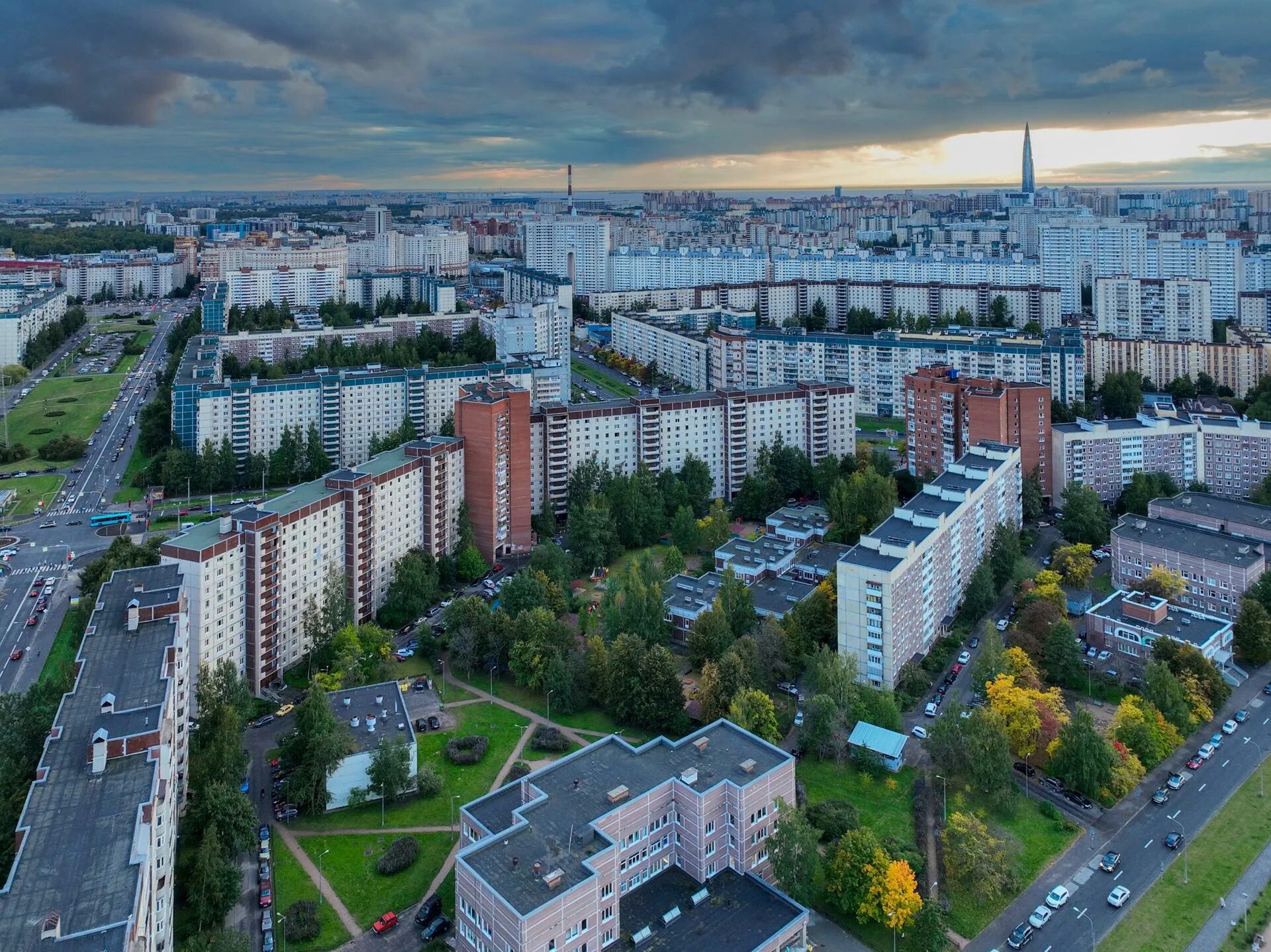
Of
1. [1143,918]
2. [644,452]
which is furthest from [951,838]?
[644,452]

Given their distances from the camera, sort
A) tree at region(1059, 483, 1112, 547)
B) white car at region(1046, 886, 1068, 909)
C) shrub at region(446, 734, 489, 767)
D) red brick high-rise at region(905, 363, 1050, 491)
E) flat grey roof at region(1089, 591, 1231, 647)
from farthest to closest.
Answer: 1. red brick high-rise at region(905, 363, 1050, 491)
2. tree at region(1059, 483, 1112, 547)
3. flat grey roof at region(1089, 591, 1231, 647)
4. shrub at region(446, 734, 489, 767)
5. white car at region(1046, 886, 1068, 909)

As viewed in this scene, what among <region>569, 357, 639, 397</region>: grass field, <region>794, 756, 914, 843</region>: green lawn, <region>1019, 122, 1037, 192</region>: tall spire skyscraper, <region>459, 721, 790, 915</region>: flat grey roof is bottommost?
<region>794, 756, 914, 843</region>: green lawn

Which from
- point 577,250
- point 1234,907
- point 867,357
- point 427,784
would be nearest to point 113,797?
point 427,784

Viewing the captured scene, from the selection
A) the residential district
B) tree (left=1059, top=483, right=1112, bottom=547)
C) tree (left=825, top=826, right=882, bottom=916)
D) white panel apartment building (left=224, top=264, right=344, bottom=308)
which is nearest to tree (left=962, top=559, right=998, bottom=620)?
the residential district

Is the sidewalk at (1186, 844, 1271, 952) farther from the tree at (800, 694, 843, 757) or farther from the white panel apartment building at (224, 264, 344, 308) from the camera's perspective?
the white panel apartment building at (224, 264, 344, 308)

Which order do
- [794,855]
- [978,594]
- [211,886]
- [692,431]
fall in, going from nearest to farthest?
[794,855]
[211,886]
[978,594]
[692,431]

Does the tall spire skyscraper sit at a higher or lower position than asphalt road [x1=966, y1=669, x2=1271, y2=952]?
higher

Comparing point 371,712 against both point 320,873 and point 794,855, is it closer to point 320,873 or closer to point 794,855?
point 320,873

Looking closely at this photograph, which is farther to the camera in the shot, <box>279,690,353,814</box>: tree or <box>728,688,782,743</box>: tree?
<box>728,688,782,743</box>: tree
